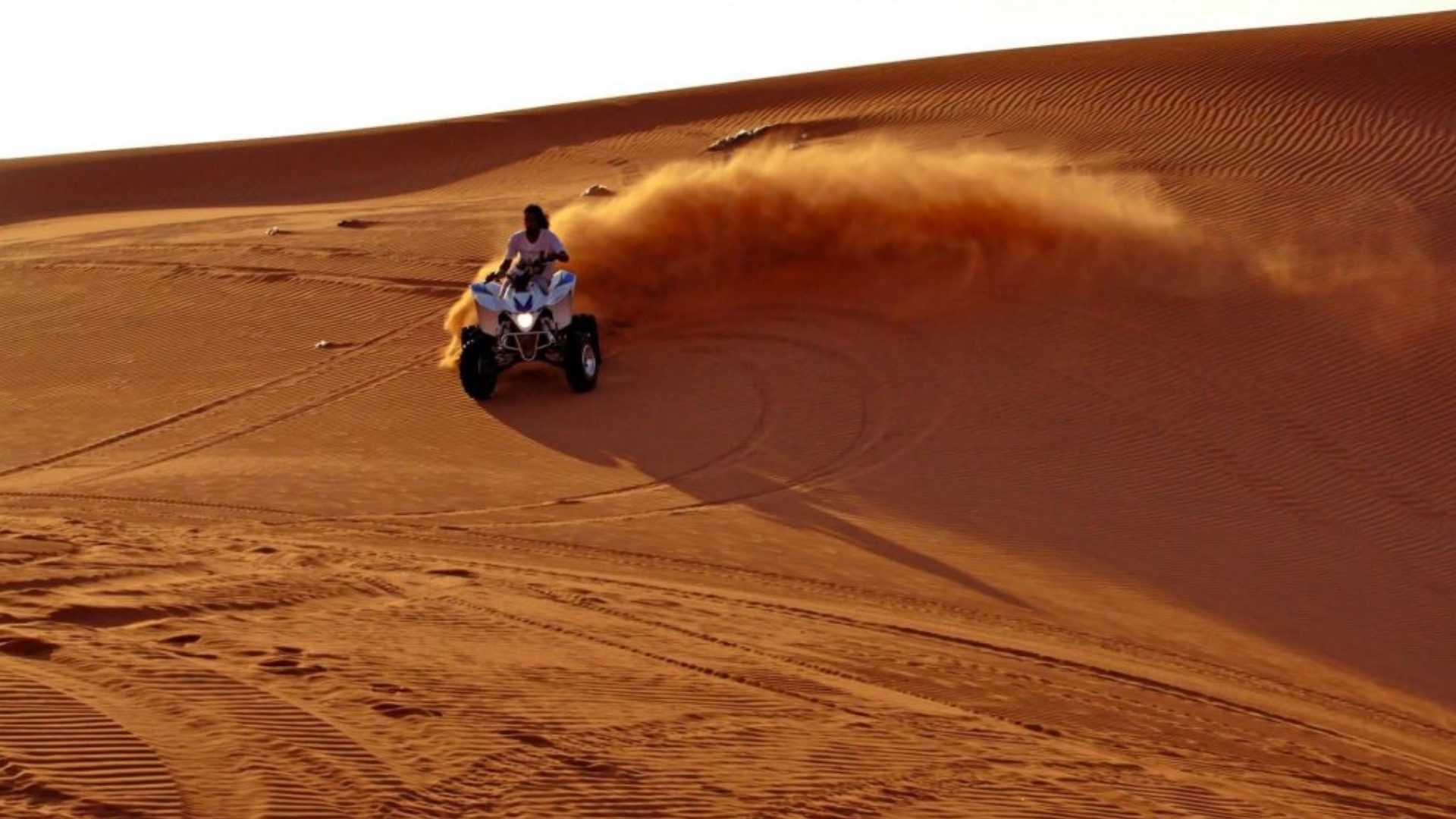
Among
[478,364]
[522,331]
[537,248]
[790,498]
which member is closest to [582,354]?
[522,331]

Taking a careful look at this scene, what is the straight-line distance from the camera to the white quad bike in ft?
50.1

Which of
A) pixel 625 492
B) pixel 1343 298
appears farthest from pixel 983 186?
pixel 625 492

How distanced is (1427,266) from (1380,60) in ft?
49.9

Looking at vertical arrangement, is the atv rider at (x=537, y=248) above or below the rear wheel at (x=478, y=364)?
above

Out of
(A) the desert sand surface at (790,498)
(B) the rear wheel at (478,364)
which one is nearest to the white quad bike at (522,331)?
(B) the rear wheel at (478,364)

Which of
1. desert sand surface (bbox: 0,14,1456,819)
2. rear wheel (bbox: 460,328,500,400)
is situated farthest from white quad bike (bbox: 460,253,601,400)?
desert sand surface (bbox: 0,14,1456,819)

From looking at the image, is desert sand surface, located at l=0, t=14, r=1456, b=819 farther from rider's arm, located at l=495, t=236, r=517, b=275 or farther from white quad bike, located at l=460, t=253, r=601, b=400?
rider's arm, located at l=495, t=236, r=517, b=275

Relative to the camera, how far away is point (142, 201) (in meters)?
42.2

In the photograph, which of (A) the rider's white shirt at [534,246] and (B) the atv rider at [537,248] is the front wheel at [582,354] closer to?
(B) the atv rider at [537,248]

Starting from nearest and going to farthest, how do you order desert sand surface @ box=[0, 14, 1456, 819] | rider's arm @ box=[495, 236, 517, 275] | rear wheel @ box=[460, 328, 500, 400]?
desert sand surface @ box=[0, 14, 1456, 819] < rider's arm @ box=[495, 236, 517, 275] < rear wheel @ box=[460, 328, 500, 400]

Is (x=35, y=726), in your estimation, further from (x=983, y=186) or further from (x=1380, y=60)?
(x=1380, y=60)

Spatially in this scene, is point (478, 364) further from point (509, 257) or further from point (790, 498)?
point (790, 498)

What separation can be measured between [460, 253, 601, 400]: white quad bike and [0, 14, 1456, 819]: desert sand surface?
1.11ft

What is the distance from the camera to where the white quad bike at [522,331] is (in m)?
15.3
